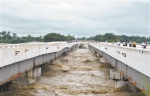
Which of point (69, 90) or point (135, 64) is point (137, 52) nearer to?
point (135, 64)

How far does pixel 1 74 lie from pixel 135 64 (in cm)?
769

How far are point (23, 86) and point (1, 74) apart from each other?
305 inches

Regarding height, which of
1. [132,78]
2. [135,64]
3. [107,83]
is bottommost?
[107,83]

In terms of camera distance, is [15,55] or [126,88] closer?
[15,55]

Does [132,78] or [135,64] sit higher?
[135,64]

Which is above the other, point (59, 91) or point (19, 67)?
point (19, 67)

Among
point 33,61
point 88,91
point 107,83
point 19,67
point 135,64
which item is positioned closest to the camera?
point 135,64

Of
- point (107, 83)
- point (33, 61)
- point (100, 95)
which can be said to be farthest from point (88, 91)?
point (33, 61)

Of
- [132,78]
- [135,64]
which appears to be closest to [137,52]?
[135,64]

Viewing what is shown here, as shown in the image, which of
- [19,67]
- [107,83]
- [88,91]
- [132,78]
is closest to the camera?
[132,78]

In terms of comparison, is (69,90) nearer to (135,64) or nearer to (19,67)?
(19,67)

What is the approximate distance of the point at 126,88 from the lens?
794 inches

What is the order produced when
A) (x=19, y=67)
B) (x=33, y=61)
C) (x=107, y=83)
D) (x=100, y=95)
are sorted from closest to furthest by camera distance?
(x=19, y=67)
(x=100, y=95)
(x=33, y=61)
(x=107, y=83)

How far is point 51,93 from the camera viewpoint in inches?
745
